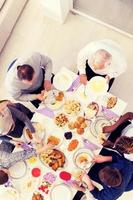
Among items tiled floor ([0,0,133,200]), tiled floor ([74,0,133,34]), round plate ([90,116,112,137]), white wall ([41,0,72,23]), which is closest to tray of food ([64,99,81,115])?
round plate ([90,116,112,137])

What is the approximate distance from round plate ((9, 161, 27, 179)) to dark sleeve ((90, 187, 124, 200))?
1.36 ft

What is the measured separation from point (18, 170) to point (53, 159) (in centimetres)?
21

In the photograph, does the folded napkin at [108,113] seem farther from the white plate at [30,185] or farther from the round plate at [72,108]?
the white plate at [30,185]

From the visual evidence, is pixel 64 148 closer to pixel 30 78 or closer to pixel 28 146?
pixel 28 146

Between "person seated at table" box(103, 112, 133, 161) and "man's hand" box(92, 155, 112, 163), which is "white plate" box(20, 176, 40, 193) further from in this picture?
"person seated at table" box(103, 112, 133, 161)

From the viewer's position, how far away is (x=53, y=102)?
8.38ft

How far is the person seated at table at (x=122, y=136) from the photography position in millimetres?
2422

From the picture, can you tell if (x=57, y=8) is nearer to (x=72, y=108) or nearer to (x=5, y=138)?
(x=72, y=108)

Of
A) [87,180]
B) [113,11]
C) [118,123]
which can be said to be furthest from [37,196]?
[113,11]

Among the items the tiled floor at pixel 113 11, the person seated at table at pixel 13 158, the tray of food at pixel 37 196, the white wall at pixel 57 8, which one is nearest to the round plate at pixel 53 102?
the person seated at table at pixel 13 158

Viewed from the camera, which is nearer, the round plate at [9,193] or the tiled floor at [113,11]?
the round plate at [9,193]

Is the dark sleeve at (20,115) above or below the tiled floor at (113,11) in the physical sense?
below

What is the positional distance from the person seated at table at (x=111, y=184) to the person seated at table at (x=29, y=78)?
0.54 meters

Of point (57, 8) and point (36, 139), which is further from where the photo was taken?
point (57, 8)
